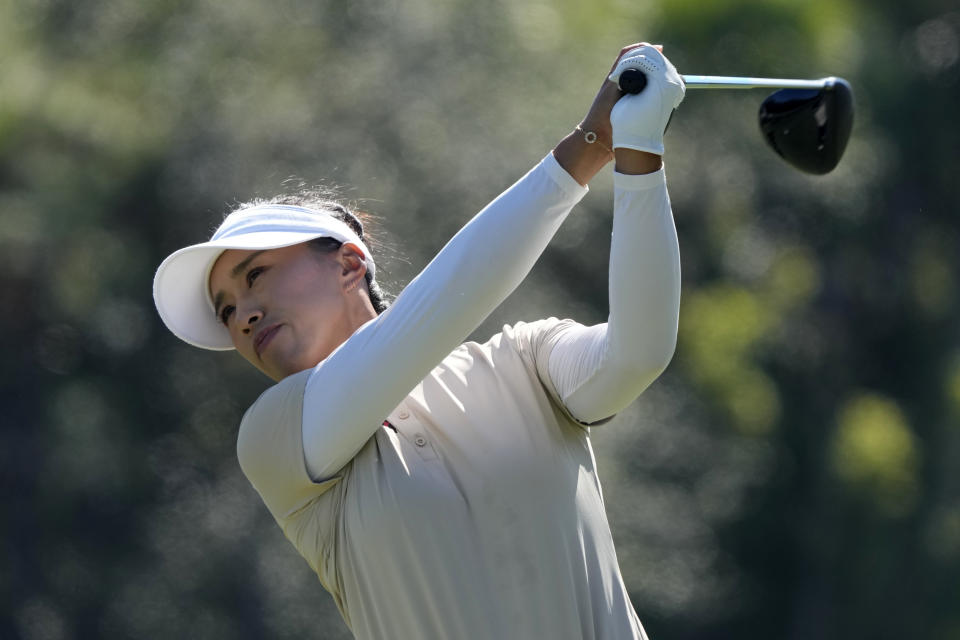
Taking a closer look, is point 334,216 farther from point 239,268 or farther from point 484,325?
point 484,325

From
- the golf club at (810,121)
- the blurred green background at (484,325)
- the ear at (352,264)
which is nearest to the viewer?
the golf club at (810,121)

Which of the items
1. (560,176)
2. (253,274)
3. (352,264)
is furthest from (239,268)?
(560,176)

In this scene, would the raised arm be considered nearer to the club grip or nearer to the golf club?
the club grip

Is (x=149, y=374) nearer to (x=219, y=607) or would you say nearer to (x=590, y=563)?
(x=219, y=607)

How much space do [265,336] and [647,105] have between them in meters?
0.55

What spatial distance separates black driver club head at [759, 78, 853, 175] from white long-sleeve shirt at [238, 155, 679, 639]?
1.12 feet

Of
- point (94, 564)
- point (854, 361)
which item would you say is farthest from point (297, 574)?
point (854, 361)

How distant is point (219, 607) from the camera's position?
637 centimetres

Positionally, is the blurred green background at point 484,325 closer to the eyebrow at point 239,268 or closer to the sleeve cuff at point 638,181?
the eyebrow at point 239,268

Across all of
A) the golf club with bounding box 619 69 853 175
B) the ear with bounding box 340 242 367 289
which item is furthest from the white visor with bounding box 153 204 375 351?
the golf club with bounding box 619 69 853 175

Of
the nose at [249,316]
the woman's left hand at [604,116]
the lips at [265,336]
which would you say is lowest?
the woman's left hand at [604,116]

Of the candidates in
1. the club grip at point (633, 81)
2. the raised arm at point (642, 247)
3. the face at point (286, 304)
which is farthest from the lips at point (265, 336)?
the club grip at point (633, 81)

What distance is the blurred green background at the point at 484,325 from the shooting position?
6.50m

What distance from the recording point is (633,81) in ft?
4.99
